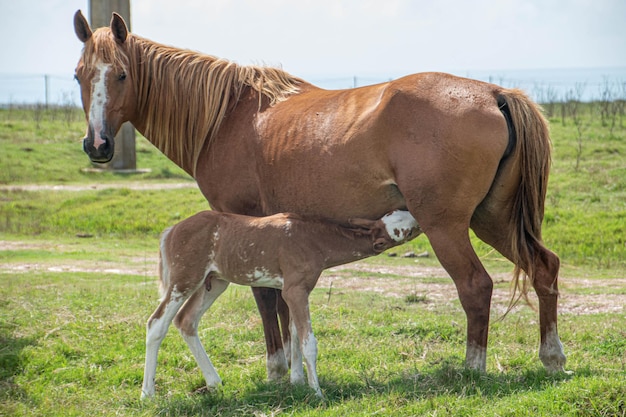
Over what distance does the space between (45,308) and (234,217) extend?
10.8 ft

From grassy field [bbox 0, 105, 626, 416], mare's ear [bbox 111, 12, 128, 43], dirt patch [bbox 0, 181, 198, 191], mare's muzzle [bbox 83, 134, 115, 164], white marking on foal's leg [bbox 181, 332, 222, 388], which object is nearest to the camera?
grassy field [bbox 0, 105, 626, 416]

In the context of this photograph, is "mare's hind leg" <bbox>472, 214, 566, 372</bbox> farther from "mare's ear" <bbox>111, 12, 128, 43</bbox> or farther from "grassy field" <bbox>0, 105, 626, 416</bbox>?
"mare's ear" <bbox>111, 12, 128, 43</bbox>

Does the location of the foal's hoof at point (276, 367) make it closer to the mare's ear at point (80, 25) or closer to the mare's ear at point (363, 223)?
the mare's ear at point (363, 223)

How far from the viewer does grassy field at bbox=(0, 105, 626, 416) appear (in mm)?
5168

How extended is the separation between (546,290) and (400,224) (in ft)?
3.93

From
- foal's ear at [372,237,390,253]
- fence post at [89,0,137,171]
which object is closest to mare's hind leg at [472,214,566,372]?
foal's ear at [372,237,390,253]

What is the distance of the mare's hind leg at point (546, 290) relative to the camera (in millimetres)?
5641

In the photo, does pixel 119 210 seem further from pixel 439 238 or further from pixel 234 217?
pixel 439 238

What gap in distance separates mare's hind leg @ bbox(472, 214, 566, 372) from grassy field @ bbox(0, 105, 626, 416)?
0.15 meters

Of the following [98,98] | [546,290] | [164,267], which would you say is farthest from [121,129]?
[546,290]

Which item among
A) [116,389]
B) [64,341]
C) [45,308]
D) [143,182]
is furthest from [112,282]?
[143,182]

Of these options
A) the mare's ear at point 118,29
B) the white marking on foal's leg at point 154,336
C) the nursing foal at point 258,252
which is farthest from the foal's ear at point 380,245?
the mare's ear at point 118,29

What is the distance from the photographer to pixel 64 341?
690cm

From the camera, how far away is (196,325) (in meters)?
5.89
